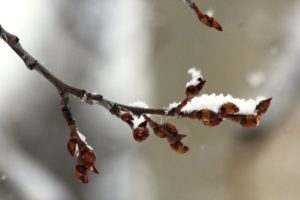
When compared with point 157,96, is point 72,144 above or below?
below

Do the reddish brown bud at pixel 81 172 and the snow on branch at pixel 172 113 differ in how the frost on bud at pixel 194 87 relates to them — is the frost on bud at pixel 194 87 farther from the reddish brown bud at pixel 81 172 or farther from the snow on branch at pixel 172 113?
the reddish brown bud at pixel 81 172

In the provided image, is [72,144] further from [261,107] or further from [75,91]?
[261,107]

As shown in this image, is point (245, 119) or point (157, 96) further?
point (157, 96)

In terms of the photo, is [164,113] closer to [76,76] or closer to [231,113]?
[231,113]

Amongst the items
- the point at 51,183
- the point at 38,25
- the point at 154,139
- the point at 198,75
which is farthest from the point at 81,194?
the point at 198,75

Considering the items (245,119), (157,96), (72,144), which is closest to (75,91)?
(72,144)

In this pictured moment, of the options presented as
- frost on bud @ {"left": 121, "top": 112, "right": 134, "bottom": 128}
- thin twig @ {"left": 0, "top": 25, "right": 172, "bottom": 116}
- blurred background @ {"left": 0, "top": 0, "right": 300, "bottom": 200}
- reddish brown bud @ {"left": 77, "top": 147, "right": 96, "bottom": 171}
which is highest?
blurred background @ {"left": 0, "top": 0, "right": 300, "bottom": 200}

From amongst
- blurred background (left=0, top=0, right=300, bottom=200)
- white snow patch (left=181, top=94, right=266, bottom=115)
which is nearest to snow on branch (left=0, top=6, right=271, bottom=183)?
white snow patch (left=181, top=94, right=266, bottom=115)

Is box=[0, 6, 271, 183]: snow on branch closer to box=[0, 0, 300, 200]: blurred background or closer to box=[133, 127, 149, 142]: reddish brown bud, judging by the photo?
box=[133, 127, 149, 142]: reddish brown bud

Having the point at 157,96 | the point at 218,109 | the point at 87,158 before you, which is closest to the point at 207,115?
the point at 218,109
